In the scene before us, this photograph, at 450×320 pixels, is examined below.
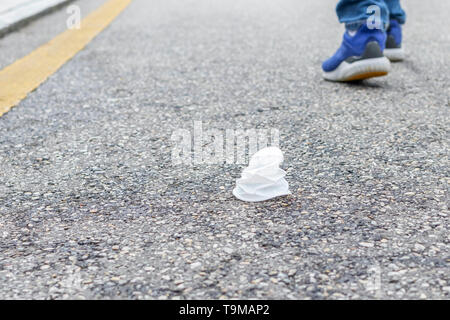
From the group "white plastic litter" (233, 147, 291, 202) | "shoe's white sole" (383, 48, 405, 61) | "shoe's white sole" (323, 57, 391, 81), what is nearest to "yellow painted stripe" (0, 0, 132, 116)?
"white plastic litter" (233, 147, 291, 202)

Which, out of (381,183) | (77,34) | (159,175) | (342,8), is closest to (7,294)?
(159,175)

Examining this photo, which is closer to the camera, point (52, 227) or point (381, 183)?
point (52, 227)

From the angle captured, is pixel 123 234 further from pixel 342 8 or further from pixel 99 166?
pixel 342 8

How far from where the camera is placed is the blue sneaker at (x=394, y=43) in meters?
3.68

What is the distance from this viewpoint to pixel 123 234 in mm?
1702

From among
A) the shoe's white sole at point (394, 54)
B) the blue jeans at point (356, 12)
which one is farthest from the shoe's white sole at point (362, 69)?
the shoe's white sole at point (394, 54)

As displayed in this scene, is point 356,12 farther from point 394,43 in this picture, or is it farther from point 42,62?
point 42,62

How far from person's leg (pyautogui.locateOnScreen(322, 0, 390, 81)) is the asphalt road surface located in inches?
3.9

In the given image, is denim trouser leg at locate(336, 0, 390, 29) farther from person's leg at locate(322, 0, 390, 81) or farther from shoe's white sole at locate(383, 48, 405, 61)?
shoe's white sole at locate(383, 48, 405, 61)

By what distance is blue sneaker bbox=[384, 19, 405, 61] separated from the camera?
3.68 metres

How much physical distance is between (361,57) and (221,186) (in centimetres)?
146
